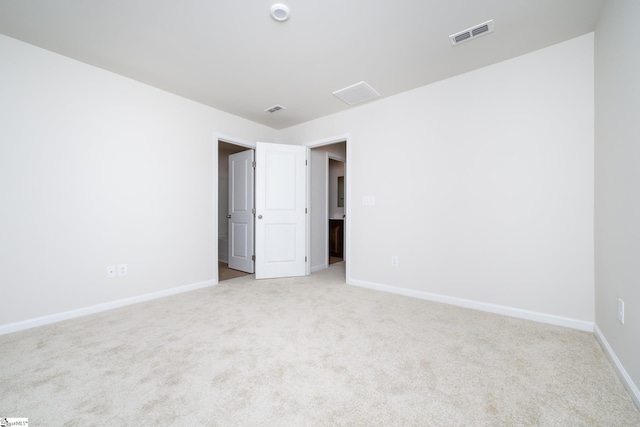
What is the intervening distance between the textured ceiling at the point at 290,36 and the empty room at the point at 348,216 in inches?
0.8

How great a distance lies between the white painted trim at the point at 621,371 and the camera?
1357mm

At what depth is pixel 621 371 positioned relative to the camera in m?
1.55

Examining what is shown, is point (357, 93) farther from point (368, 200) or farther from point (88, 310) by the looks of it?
point (88, 310)

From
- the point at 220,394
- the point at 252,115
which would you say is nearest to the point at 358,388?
the point at 220,394

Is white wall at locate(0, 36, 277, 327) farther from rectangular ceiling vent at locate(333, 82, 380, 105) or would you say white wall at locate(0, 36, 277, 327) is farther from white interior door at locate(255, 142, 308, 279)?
rectangular ceiling vent at locate(333, 82, 380, 105)

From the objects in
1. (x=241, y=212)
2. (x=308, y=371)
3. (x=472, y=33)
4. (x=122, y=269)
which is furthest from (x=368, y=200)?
(x=122, y=269)

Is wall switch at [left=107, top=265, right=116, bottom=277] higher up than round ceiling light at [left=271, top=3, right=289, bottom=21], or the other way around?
round ceiling light at [left=271, top=3, right=289, bottom=21]

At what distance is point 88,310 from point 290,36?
10.9 ft

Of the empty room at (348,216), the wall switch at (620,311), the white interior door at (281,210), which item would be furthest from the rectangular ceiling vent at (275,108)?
the wall switch at (620,311)

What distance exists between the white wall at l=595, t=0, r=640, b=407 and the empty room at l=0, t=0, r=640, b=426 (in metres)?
0.02

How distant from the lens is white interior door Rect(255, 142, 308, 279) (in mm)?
4059

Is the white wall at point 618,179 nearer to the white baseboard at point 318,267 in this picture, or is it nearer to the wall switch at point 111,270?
the white baseboard at point 318,267

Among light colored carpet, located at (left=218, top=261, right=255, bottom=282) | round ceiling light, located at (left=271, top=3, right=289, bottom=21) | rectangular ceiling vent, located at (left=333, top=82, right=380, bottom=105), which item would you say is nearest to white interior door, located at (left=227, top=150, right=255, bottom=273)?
light colored carpet, located at (left=218, top=261, right=255, bottom=282)

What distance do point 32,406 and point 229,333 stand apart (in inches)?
44.0
